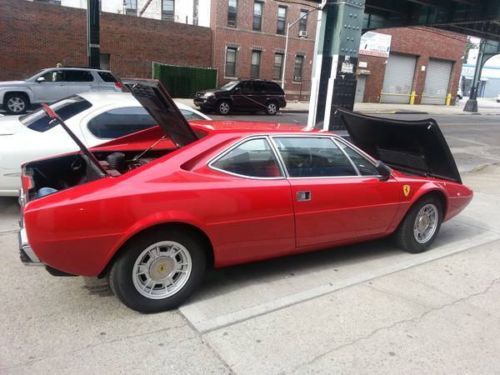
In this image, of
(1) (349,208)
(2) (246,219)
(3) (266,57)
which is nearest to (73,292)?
(2) (246,219)

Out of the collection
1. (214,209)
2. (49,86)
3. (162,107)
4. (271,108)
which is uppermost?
(162,107)

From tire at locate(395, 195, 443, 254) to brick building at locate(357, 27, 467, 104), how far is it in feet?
107

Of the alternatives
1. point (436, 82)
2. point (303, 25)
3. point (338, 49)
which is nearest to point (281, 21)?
point (303, 25)

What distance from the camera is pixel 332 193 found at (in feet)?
13.4

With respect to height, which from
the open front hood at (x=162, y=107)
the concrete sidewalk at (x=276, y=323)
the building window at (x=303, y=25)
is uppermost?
the building window at (x=303, y=25)

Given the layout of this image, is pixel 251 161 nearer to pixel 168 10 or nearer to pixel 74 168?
pixel 74 168

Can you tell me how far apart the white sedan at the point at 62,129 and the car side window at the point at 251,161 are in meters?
2.40

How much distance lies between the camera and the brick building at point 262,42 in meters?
30.0

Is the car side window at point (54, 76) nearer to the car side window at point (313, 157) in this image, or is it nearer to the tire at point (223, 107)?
the tire at point (223, 107)

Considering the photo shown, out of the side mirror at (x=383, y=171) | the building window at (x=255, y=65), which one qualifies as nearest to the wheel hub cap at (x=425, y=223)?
the side mirror at (x=383, y=171)

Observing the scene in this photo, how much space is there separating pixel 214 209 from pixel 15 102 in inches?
565

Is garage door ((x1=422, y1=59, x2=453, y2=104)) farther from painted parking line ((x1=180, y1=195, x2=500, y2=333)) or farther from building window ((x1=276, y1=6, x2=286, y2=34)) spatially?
painted parking line ((x1=180, y1=195, x2=500, y2=333))

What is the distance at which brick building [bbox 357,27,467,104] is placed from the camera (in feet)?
121

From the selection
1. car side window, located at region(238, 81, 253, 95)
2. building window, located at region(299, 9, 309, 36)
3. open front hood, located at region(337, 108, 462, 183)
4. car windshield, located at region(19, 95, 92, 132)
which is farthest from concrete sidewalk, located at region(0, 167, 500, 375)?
building window, located at region(299, 9, 309, 36)
